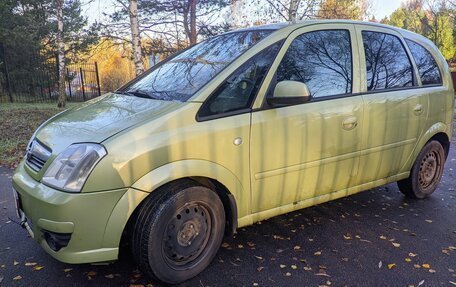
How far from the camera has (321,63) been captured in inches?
132

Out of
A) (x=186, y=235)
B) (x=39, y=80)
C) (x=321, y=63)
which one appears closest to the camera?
(x=186, y=235)

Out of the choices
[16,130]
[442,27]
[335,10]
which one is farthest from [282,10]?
[442,27]

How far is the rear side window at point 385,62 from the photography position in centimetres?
366

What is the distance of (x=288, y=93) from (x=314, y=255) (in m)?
1.33

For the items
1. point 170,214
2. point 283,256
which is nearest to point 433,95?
point 283,256

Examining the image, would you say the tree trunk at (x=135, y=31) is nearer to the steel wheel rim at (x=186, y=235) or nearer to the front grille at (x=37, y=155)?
the front grille at (x=37, y=155)

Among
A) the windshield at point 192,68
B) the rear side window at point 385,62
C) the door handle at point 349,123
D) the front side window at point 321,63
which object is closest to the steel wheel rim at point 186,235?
the windshield at point 192,68

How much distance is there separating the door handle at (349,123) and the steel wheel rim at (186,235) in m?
1.44

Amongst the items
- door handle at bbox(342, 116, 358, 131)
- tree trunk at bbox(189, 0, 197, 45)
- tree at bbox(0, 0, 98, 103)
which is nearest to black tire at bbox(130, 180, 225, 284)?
door handle at bbox(342, 116, 358, 131)

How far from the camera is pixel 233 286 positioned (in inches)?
106

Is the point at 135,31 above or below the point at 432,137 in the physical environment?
above

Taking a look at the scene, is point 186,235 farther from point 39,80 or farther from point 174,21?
point 39,80

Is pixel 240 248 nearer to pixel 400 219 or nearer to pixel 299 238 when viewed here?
pixel 299 238

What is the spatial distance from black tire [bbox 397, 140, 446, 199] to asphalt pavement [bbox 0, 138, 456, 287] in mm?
273
